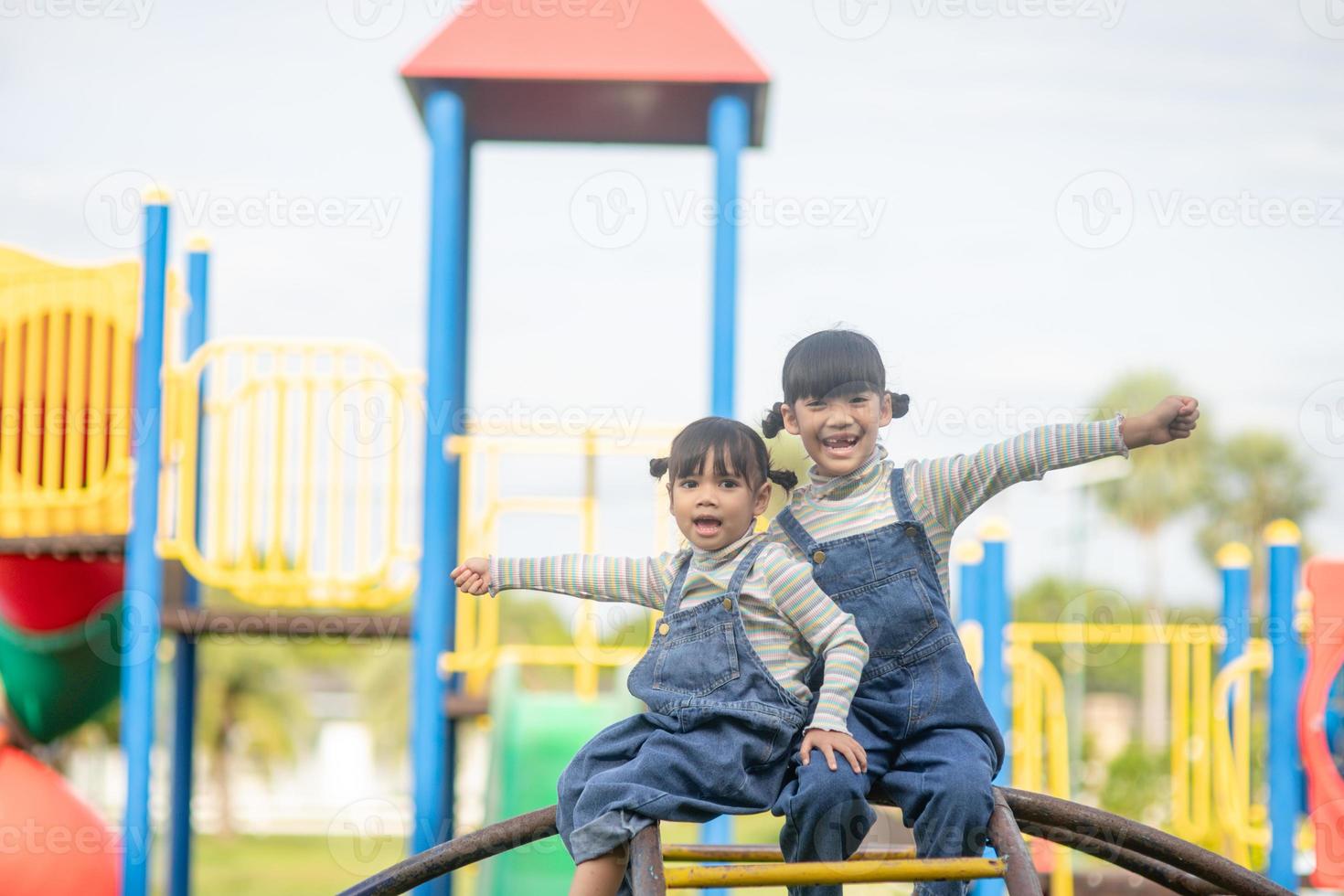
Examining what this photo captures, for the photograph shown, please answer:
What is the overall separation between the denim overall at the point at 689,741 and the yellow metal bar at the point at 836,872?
0.41ft

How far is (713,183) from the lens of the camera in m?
5.99

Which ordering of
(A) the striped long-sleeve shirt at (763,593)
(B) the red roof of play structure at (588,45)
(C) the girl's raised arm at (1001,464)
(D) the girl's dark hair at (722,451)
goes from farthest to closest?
(B) the red roof of play structure at (588,45) < (D) the girl's dark hair at (722,451) < (A) the striped long-sleeve shirt at (763,593) < (C) the girl's raised arm at (1001,464)

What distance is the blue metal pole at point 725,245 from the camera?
580cm

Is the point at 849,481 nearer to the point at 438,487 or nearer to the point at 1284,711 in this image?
the point at 438,487

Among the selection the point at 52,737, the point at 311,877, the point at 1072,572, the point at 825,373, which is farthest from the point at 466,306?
the point at 1072,572

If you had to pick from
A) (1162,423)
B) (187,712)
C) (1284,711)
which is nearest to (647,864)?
(1162,423)

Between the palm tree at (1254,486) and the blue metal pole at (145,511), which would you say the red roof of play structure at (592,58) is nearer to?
the blue metal pole at (145,511)

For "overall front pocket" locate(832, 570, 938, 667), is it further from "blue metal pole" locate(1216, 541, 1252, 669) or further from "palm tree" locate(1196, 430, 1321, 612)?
"palm tree" locate(1196, 430, 1321, 612)

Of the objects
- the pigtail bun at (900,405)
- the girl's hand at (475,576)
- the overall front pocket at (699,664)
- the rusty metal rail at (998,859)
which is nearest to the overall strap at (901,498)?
the pigtail bun at (900,405)

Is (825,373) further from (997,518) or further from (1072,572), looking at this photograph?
(1072,572)

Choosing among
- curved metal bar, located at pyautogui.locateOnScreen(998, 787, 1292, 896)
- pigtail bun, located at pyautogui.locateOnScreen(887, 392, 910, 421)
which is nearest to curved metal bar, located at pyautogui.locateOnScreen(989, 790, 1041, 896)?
curved metal bar, located at pyautogui.locateOnScreen(998, 787, 1292, 896)

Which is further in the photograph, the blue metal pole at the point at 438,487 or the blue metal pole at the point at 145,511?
the blue metal pole at the point at 145,511

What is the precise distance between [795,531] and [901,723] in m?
0.40

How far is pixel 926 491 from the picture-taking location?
257 centimetres
